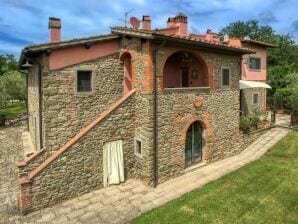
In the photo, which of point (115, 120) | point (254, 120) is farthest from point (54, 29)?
point (254, 120)

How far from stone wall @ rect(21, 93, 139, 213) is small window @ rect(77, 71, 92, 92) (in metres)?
2.66

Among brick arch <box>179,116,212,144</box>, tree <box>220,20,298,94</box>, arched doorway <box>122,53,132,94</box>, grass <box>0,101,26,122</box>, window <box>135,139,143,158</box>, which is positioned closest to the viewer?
window <box>135,139,143,158</box>

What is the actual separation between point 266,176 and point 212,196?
460 cm

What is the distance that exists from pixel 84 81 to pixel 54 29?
418 cm

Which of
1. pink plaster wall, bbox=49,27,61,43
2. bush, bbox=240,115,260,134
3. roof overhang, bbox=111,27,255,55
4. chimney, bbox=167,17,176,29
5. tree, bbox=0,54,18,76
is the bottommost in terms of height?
bush, bbox=240,115,260,134

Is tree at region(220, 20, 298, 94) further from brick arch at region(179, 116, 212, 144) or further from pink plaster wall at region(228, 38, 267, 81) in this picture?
brick arch at region(179, 116, 212, 144)

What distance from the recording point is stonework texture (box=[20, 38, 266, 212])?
14156 millimetres

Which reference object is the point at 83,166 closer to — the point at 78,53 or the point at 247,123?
the point at 78,53

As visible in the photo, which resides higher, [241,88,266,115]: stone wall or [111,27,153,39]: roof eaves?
[111,27,153,39]: roof eaves

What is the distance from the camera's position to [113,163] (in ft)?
52.3

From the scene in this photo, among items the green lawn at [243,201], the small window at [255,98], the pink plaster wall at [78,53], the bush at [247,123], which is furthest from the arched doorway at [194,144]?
the small window at [255,98]

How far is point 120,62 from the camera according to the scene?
17688mm

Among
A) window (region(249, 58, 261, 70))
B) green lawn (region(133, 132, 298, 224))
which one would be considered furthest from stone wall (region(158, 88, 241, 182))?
window (region(249, 58, 261, 70))

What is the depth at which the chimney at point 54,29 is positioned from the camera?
16.9m
